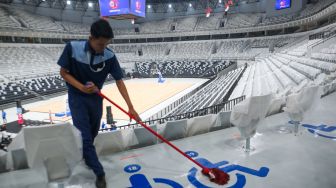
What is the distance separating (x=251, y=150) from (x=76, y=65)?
2.82m

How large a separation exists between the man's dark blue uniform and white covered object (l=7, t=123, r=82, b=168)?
322 millimetres

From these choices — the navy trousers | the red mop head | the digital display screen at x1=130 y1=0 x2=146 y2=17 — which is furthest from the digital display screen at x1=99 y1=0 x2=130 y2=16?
the red mop head

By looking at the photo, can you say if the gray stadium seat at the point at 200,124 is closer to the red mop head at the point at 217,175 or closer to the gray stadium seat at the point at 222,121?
the gray stadium seat at the point at 222,121

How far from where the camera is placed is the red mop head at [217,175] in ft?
8.91

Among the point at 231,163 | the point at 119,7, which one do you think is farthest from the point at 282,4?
the point at 231,163

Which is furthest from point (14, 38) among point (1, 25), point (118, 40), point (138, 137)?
point (138, 137)

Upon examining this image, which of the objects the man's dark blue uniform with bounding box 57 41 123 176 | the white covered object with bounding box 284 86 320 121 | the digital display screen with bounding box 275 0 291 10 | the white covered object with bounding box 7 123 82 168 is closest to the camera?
the white covered object with bounding box 7 123 82 168

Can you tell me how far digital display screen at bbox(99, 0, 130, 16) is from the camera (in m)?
31.0

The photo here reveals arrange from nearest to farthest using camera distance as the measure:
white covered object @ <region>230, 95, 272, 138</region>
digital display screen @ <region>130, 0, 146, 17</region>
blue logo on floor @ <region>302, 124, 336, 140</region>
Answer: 1. white covered object @ <region>230, 95, 272, 138</region>
2. blue logo on floor @ <region>302, 124, 336, 140</region>
3. digital display screen @ <region>130, 0, 146, 17</region>

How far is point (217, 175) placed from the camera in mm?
2775

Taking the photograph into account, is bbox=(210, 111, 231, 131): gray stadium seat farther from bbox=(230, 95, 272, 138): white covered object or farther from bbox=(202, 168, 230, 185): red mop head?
bbox=(202, 168, 230, 185): red mop head

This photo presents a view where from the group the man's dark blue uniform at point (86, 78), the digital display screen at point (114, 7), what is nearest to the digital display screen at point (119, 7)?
the digital display screen at point (114, 7)

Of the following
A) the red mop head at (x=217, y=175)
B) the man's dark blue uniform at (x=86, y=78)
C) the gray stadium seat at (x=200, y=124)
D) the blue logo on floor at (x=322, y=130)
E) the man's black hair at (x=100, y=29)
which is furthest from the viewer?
the gray stadium seat at (x=200, y=124)

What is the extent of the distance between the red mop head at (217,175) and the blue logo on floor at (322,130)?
2278mm
